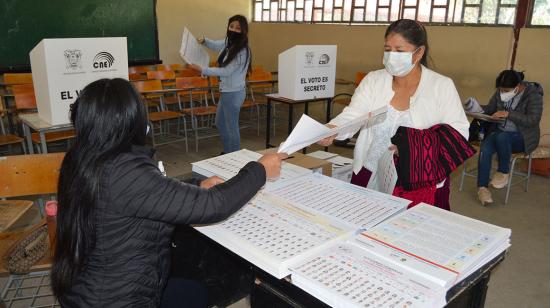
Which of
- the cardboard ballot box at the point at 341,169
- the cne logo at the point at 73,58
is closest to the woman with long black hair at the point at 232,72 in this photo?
the cne logo at the point at 73,58

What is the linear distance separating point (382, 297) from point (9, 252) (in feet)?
5.03

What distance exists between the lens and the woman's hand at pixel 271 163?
4.16 feet

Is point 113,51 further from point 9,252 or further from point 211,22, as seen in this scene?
point 211,22

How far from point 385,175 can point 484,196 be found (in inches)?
94.0

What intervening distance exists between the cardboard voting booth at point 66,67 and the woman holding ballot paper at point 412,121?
7.05 feet

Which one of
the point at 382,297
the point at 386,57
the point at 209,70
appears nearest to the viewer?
the point at 382,297

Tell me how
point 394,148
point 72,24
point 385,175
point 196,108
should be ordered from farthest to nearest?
1. point 72,24
2. point 196,108
3. point 385,175
4. point 394,148

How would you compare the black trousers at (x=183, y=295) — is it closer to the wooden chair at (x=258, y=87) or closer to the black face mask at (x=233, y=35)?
the black face mask at (x=233, y=35)

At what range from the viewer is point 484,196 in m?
3.78

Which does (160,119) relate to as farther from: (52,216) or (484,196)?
(484,196)

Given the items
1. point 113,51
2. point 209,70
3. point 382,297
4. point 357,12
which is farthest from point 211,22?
point 382,297

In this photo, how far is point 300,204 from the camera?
1.45 m

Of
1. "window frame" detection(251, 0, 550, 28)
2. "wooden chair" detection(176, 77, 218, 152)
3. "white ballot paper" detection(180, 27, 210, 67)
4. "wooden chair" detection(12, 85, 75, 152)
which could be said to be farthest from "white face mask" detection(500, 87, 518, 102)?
"wooden chair" detection(12, 85, 75, 152)

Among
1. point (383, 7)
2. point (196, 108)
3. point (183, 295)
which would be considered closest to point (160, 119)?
point (196, 108)
